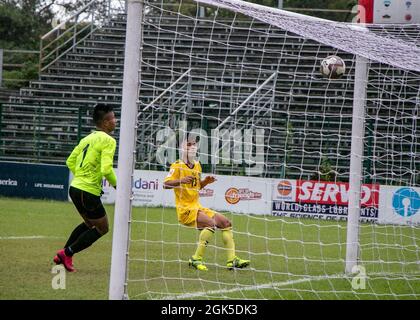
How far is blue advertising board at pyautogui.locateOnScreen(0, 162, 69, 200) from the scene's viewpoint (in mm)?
20797

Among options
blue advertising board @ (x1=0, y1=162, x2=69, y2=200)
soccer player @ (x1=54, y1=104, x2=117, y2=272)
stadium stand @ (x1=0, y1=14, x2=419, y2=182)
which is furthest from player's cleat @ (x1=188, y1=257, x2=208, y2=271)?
blue advertising board @ (x1=0, y1=162, x2=69, y2=200)

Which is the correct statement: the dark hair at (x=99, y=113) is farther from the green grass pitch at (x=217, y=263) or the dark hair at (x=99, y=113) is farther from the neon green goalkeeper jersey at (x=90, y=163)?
the green grass pitch at (x=217, y=263)

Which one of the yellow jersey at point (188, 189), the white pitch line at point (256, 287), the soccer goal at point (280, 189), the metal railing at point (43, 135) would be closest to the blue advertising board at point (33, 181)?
the soccer goal at point (280, 189)

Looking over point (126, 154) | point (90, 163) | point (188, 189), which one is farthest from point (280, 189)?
point (126, 154)

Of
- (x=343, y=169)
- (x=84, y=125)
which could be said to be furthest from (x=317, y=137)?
(x=84, y=125)

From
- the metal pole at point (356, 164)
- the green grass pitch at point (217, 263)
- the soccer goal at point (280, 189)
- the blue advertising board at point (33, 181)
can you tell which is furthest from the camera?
the blue advertising board at point (33, 181)

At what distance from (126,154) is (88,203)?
8.08ft

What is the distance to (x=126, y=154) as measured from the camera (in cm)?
727

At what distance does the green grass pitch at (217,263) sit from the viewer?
8.59 m

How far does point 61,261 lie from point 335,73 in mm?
3917

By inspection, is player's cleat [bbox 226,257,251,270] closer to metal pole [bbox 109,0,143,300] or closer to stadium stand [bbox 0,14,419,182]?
metal pole [bbox 109,0,143,300]

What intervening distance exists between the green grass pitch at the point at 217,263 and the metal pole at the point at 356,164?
0.39 meters

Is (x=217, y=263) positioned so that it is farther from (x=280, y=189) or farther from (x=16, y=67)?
(x=16, y=67)

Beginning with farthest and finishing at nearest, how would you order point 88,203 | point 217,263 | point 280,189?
point 280,189 → point 217,263 → point 88,203
